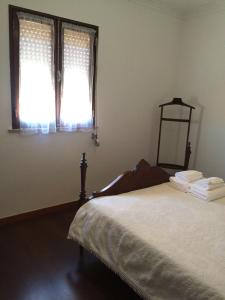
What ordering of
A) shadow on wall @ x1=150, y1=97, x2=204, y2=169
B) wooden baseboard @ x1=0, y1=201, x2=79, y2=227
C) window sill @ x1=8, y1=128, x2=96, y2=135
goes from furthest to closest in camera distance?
shadow on wall @ x1=150, y1=97, x2=204, y2=169
wooden baseboard @ x1=0, y1=201, x2=79, y2=227
window sill @ x1=8, y1=128, x2=96, y2=135

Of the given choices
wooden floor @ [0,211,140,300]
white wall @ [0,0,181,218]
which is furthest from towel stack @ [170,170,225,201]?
white wall @ [0,0,181,218]

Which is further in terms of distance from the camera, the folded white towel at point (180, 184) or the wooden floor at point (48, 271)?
the folded white towel at point (180, 184)

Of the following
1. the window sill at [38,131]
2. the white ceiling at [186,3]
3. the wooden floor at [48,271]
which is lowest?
the wooden floor at [48,271]

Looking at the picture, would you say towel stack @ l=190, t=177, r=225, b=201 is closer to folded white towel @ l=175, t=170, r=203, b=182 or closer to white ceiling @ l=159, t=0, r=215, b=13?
folded white towel @ l=175, t=170, r=203, b=182

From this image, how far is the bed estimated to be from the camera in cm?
132

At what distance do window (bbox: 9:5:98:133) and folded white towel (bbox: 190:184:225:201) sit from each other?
4.80ft

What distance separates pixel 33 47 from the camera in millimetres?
2572

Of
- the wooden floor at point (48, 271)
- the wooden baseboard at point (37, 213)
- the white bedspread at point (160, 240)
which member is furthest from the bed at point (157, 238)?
the wooden baseboard at point (37, 213)

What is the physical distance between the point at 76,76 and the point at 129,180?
1.37 meters

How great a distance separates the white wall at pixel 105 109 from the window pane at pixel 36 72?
0.43ft

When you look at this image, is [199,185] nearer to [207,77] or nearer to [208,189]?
[208,189]

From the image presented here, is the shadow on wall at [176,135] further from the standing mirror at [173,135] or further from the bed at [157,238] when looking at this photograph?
the bed at [157,238]

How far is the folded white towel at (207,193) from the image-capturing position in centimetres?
223

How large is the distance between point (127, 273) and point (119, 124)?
2132 millimetres
